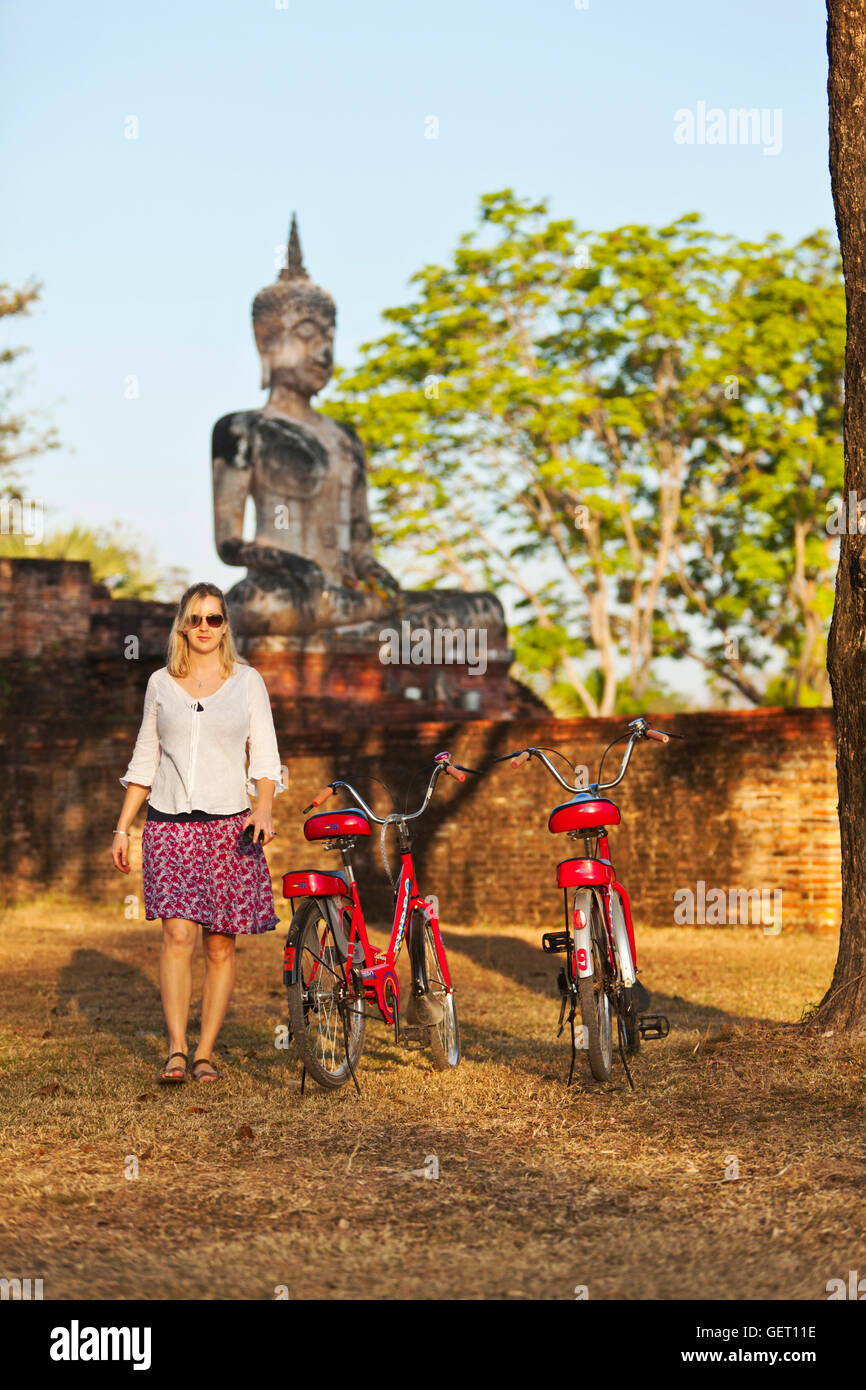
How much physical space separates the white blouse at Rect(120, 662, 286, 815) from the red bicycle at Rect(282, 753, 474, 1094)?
0.32 metres

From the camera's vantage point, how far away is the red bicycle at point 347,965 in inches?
222

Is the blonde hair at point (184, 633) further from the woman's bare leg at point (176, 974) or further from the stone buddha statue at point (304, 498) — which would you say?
the stone buddha statue at point (304, 498)

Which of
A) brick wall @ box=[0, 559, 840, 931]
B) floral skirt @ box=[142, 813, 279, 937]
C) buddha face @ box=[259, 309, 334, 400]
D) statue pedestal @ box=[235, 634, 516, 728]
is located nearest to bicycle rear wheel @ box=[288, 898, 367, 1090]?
floral skirt @ box=[142, 813, 279, 937]

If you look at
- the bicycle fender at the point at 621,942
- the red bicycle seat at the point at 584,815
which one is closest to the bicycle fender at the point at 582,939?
the bicycle fender at the point at 621,942

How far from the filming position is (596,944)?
18.8 ft

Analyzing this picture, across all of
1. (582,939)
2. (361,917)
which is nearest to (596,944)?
(582,939)

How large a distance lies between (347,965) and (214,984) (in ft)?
1.93

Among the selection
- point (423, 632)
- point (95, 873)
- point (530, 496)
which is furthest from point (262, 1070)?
point (530, 496)

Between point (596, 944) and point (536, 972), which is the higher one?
point (596, 944)

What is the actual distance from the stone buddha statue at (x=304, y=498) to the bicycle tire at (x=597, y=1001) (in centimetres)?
1015

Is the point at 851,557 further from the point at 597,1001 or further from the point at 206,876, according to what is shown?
A: the point at 206,876

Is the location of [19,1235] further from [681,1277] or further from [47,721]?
[47,721]

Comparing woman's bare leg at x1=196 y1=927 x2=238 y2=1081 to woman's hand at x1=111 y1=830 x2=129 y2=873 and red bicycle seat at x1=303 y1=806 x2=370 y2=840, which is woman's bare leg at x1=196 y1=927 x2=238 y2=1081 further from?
red bicycle seat at x1=303 y1=806 x2=370 y2=840

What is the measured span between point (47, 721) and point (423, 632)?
13.1 feet
